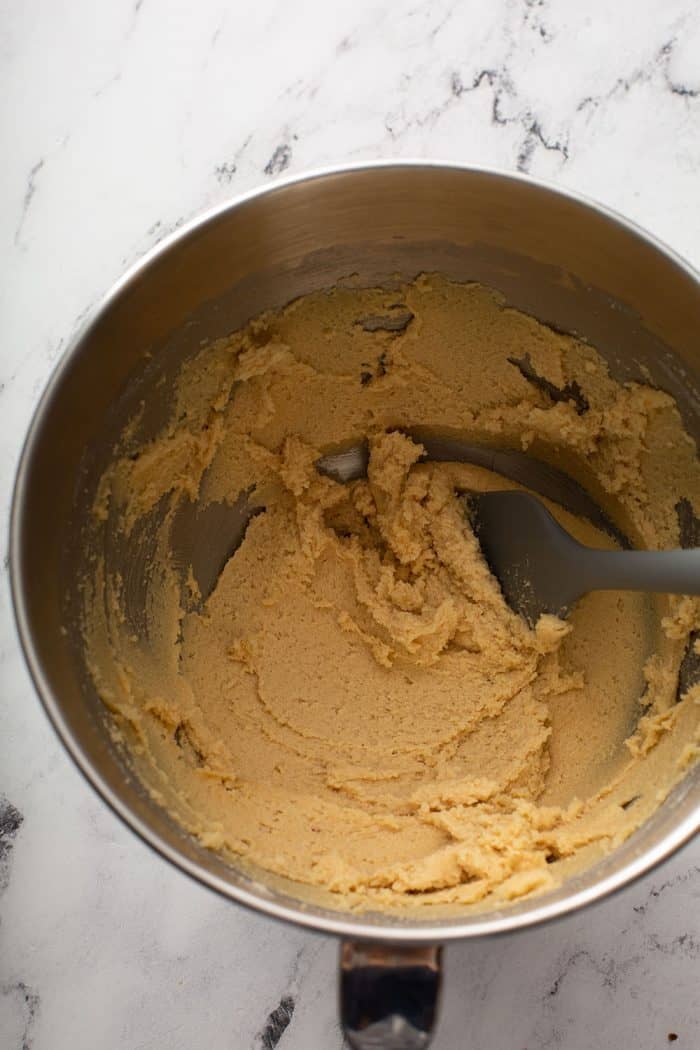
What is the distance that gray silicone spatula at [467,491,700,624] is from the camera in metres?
1.45

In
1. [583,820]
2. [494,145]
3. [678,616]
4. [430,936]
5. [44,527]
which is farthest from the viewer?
[494,145]

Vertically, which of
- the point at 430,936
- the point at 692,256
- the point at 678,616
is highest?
the point at 692,256

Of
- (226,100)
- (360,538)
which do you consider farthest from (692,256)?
(226,100)

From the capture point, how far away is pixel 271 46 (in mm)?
1905

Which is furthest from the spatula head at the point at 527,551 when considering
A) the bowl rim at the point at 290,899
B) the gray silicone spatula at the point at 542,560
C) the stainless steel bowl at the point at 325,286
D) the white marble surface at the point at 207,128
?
the white marble surface at the point at 207,128

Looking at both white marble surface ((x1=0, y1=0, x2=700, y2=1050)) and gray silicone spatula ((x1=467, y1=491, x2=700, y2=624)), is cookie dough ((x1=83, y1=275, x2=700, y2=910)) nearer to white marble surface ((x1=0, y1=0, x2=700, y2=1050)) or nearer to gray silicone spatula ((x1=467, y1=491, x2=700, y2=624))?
gray silicone spatula ((x1=467, y1=491, x2=700, y2=624))

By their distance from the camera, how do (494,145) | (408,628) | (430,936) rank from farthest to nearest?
(494,145) → (408,628) → (430,936)

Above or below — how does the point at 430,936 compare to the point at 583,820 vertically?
below

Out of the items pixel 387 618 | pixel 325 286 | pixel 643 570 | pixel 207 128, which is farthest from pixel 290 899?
pixel 207 128

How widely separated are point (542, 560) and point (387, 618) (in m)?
0.31

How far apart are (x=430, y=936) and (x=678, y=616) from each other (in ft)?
2.40

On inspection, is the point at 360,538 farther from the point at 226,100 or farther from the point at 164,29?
the point at 164,29

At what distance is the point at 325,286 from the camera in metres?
1.57

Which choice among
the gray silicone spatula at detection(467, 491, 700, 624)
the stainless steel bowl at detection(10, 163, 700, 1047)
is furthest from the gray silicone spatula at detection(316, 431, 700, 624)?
the stainless steel bowl at detection(10, 163, 700, 1047)
